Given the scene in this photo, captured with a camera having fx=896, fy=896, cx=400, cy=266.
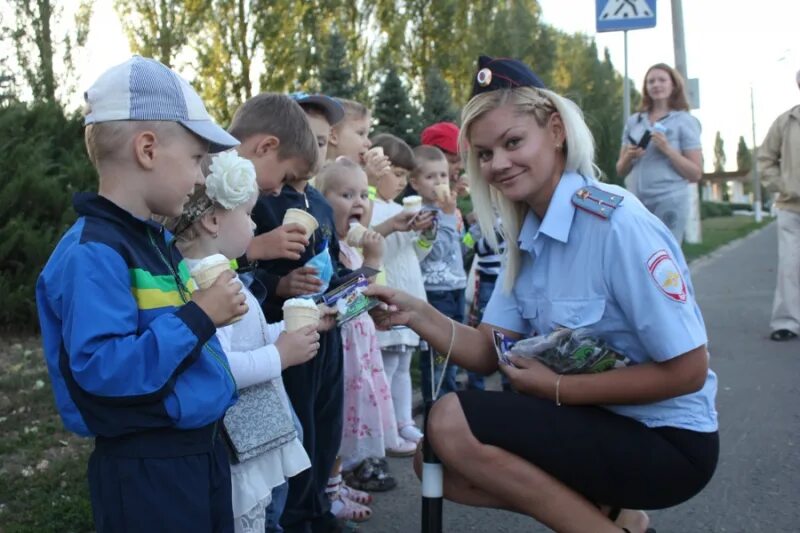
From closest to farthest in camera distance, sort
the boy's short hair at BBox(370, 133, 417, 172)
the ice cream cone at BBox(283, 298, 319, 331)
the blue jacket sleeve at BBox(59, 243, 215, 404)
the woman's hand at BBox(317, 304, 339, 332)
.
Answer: the blue jacket sleeve at BBox(59, 243, 215, 404)
the ice cream cone at BBox(283, 298, 319, 331)
the woman's hand at BBox(317, 304, 339, 332)
the boy's short hair at BBox(370, 133, 417, 172)

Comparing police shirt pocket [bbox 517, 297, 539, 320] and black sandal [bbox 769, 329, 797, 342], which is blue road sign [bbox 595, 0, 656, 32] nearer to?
black sandal [bbox 769, 329, 797, 342]

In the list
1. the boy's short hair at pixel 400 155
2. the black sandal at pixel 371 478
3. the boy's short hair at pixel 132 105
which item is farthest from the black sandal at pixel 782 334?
the boy's short hair at pixel 132 105

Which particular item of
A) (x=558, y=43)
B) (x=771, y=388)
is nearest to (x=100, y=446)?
(x=771, y=388)

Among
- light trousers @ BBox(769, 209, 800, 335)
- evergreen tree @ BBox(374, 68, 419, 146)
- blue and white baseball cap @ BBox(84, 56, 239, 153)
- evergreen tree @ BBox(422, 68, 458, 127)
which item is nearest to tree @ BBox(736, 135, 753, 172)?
evergreen tree @ BBox(422, 68, 458, 127)

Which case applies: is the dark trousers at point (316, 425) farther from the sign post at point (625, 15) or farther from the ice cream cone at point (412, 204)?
the sign post at point (625, 15)

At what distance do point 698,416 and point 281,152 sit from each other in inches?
72.6

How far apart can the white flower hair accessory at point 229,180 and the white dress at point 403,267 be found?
7.70 ft

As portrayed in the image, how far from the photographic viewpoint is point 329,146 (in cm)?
514

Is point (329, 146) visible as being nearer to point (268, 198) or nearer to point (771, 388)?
point (268, 198)

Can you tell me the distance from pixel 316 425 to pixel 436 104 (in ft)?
64.1

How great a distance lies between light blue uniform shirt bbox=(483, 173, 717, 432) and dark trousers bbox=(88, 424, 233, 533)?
1.36 meters

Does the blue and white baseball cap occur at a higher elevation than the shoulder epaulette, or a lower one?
higher

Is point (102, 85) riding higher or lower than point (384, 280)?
higher

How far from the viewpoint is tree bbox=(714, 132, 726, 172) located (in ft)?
374
